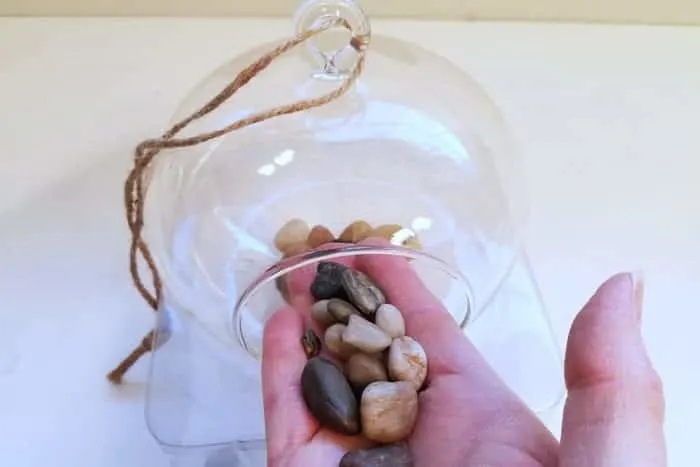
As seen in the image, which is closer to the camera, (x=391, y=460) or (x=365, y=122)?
(x=391, y=460)

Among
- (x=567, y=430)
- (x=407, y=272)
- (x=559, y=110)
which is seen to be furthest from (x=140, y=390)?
(x=559, y=110)

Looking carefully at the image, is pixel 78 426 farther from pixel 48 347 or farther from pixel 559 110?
pixel 559 110

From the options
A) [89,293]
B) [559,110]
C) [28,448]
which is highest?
[559,110]

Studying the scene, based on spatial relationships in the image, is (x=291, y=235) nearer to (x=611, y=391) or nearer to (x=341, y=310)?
(x=341, y=310)

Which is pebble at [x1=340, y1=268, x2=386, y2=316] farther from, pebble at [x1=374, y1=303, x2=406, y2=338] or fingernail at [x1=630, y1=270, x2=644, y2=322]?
fingernail at [x1=630, y1=270, x2=644, y2=322]

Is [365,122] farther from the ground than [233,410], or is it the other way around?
[365,122]

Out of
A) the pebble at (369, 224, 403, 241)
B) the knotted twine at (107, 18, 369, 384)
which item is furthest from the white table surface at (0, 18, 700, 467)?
the pebble at (369, 224, 403, 241)

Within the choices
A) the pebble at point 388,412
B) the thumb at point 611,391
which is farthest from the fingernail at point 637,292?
the pebble at point 388,412

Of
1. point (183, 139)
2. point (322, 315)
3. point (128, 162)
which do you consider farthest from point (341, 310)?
point (128, 162)
